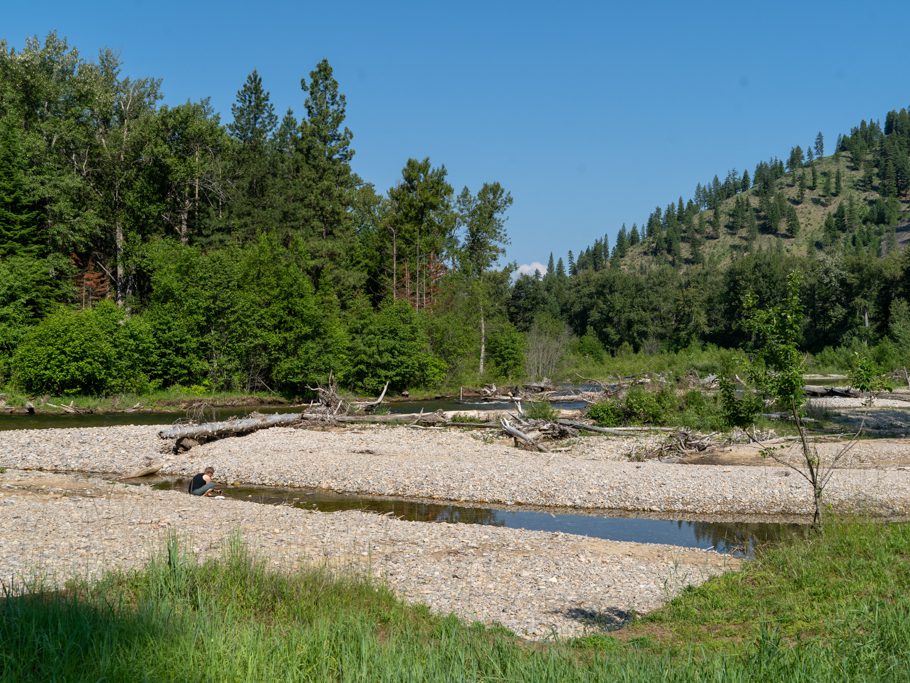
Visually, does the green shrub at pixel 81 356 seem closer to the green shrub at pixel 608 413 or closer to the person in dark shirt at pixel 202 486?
the person in dark shirt at pixel 202 486

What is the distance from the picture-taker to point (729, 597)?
9.84m

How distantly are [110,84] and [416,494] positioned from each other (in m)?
51.0

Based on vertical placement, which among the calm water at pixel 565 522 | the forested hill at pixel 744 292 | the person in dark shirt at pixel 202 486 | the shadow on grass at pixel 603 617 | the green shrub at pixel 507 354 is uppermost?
the forested hill at pixel 744 292

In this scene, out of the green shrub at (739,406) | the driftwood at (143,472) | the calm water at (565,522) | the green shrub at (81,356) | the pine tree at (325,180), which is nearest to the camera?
the green shrub at (739,406)

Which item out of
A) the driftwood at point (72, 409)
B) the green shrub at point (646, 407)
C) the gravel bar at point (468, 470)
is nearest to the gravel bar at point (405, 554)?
the gravel bar at point (468, 470)

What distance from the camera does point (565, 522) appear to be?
1708 cm

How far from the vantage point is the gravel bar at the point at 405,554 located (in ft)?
34.0

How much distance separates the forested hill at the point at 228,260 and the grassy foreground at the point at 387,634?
37537 millimetres

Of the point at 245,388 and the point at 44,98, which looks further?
the point at 44,98

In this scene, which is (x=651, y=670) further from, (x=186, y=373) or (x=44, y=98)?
(x=44, y=98)

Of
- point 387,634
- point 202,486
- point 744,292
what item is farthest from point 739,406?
point 744,292

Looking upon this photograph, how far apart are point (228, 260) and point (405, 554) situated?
130 feet

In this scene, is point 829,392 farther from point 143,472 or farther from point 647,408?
point 143,472

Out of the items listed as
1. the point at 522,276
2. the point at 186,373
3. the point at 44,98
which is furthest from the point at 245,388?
the point at 522,276
